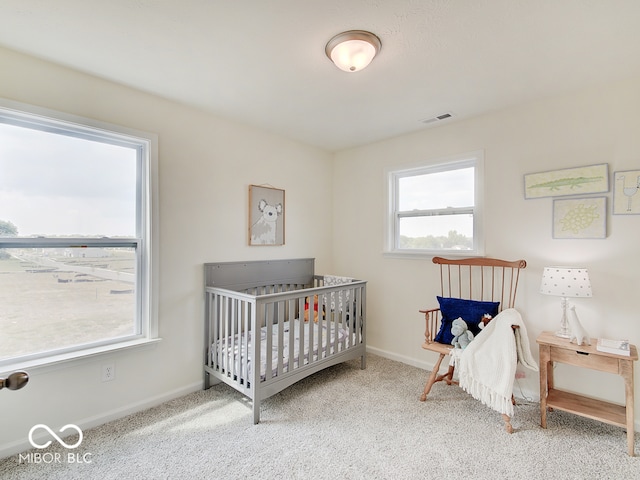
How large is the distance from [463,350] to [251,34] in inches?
96.2

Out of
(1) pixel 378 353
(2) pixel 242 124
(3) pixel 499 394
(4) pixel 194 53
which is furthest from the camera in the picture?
(1) pixel 378 353

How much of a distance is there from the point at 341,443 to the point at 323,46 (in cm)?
236

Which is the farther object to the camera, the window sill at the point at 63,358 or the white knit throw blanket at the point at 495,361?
the white knit throw blanket at the point at 495,361

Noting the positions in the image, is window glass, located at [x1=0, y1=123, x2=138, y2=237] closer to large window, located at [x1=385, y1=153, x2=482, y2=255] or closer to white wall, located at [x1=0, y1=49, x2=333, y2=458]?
white wall, located at [x1=0, y1=49, x2=333, y2=458]

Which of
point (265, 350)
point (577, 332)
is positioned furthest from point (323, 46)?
point (577, 332)

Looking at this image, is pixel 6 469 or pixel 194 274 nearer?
pixel 6 469

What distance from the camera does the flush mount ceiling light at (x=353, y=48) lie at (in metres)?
1.68

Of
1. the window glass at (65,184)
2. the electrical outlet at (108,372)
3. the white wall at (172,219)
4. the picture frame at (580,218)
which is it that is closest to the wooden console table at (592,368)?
the picture frame at (580,218)

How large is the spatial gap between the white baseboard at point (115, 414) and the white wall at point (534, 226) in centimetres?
195

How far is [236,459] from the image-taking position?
5.90 feet

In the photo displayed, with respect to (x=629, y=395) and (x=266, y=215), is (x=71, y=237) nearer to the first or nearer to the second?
(x=266, y=215)

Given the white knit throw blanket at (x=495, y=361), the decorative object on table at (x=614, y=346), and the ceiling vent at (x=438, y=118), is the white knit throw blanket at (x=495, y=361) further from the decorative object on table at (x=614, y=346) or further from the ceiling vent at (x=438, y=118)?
the ceiling vent at (x=438, y=118)

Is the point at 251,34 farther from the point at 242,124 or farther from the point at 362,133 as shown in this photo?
the point at 362,133

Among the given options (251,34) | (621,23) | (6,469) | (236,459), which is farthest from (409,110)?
(6,469)
